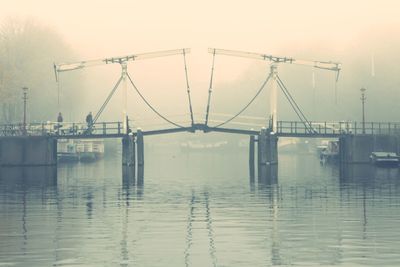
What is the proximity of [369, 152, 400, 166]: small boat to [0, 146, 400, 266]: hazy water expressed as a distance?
3050 centimetres

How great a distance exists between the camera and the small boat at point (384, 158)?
8938cm

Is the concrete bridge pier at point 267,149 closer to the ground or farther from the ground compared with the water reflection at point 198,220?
farther from the ground

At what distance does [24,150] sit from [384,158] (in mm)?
31513

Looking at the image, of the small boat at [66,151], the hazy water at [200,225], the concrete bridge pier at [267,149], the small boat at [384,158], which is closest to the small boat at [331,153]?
the small boat at [384,158]

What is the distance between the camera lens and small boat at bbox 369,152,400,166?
3519 inches

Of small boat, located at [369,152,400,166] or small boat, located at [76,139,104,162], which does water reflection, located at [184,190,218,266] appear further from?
small boat, located at [76,139,104,162]

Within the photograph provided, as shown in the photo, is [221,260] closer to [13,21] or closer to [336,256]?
[336,256]

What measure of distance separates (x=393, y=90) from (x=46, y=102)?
50508 millimetres

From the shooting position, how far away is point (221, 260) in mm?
24406

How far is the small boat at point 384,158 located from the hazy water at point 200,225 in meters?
30.5

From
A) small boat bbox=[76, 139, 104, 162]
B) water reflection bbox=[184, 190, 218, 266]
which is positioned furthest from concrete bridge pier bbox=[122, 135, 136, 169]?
small boat bbox=[76, 139, 104, 162]

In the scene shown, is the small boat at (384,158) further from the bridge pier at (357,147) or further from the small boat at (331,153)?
→ the small boat at (331,153)

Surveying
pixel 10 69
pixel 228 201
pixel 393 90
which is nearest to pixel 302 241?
pixel 228 201

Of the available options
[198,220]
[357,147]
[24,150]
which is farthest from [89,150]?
[198,220]
